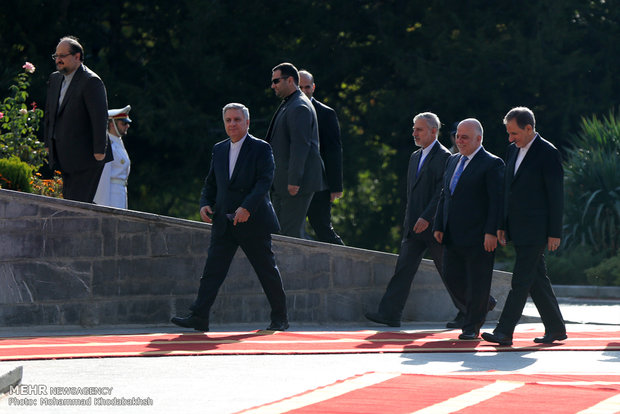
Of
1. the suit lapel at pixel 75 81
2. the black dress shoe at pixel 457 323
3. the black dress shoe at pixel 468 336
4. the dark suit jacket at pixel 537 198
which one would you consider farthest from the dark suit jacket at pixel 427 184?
the suit lapel at pixel 75 81

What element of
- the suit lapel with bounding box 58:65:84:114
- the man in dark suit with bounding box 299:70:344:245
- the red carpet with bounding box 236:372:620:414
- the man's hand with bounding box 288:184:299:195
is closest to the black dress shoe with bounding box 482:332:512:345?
the red carpet with bounding box 236:372:620:414

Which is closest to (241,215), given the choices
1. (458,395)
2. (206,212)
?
(206,212)

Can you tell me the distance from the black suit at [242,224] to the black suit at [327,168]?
241 cm

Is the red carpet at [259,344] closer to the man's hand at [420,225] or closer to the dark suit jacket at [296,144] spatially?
the man's hand at [420,225]

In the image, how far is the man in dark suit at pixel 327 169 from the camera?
1366 centimetres

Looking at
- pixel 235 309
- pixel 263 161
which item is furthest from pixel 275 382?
pixel 235 309

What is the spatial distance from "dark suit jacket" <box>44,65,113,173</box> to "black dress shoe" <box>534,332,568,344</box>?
403 centimetres

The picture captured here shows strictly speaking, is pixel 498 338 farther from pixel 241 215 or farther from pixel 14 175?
pixel 14 175

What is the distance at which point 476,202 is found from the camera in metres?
11.1

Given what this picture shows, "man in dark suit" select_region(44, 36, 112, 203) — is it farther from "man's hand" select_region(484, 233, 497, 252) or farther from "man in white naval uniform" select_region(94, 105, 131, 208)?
"man's hand" select_region(484, 233, 497, 252)

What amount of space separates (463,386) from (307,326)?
15.7 feet

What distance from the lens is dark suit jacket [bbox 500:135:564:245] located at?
10.6m

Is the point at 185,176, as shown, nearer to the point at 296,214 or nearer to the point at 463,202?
the point at 296,214

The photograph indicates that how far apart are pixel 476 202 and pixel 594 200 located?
1057cm
